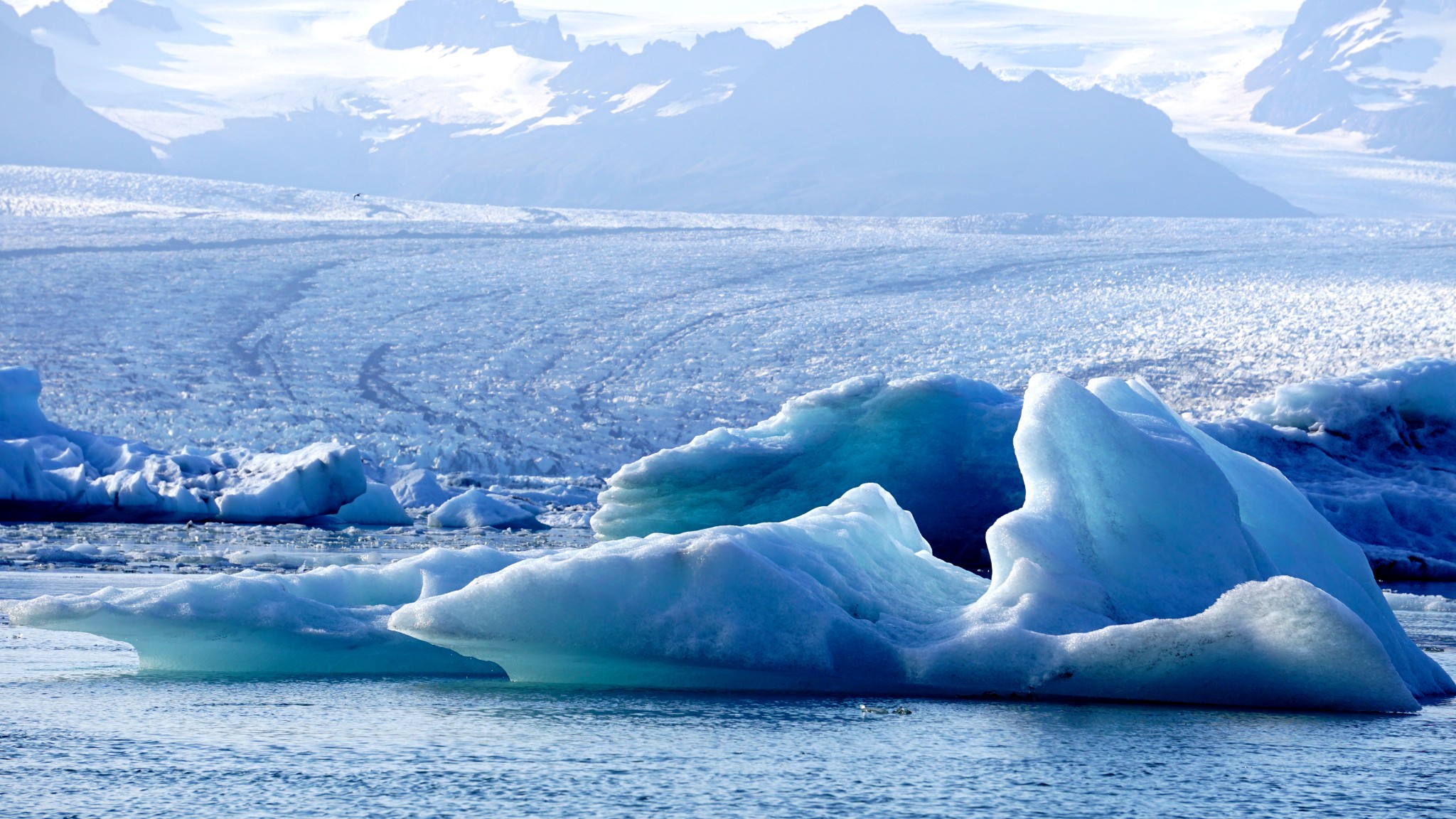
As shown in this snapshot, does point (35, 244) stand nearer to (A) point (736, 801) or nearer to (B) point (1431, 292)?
(B) point (1431, 292)

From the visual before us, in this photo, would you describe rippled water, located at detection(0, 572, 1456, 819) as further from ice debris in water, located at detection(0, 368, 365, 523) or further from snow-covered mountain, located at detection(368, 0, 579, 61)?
snow-covered mountain, located at detection(368, 0, 579, 61)

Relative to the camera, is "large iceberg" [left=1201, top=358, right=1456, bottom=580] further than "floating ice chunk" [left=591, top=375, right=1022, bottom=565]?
Yes

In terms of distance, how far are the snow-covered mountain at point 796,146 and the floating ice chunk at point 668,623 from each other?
35.8 meters

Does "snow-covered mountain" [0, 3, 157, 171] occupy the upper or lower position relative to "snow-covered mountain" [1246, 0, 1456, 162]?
lower

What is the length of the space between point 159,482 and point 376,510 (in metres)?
1.48

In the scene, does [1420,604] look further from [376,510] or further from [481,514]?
[376,510]

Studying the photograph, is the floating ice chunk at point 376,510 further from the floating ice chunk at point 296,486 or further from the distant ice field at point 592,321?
the distant ice field at point 592,321

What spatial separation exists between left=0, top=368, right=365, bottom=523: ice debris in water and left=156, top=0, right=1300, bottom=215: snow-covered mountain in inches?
1171

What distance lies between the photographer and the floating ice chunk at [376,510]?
10414 millimetres

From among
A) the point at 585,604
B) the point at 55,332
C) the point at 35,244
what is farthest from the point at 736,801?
the point at 35,244

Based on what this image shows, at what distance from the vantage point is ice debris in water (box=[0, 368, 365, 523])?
387 inches

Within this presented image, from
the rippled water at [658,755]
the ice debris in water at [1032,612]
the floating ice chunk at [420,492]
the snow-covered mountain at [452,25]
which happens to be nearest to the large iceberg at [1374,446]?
the ice debris in water at [1032,612]

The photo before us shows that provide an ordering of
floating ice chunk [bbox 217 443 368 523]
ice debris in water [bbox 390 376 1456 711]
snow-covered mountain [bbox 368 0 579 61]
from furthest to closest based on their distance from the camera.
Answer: snow-covered mountain [bbox 368 0 579 61]
floating ice chunk [bbox 217 443 368 523]
ice debris in water [bbox 390 376 1456 711]

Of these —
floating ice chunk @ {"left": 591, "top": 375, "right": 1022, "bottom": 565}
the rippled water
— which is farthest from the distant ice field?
the rippled water
